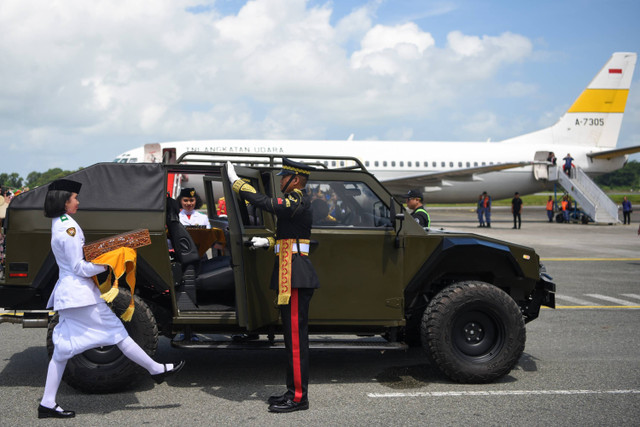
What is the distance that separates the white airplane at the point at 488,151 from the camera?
29.4 metres

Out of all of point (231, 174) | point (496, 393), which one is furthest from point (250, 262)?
point (496, 393)

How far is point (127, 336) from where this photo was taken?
188 inches

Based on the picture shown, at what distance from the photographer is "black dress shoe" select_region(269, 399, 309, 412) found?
4.77 metres

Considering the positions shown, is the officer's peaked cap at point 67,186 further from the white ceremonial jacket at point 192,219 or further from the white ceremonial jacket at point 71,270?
the white ceremonial jacket at point 192,219

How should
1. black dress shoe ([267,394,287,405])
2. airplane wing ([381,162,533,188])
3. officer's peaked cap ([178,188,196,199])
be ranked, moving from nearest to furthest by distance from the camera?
A: black dress shoe ([267,394,287,405]), officer's peaked cap ([178,188,196,199]), airplane wing ([381,162,533,188])

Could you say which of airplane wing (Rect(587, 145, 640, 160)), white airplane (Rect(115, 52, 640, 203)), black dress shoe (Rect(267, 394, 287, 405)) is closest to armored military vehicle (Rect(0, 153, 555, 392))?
black dress shoe (Rect(267, 394, 287, 405))

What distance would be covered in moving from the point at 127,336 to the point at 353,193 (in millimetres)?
2234

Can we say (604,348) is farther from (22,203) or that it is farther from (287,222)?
(22,203)

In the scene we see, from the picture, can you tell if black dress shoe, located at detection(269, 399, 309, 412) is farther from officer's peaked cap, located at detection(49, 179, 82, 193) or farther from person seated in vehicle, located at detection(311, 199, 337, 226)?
officer's peaked cap, located at detection(49, 179, 82, 193)

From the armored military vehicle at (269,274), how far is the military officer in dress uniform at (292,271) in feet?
1.05

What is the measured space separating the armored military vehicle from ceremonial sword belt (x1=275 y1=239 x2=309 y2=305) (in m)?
0.31

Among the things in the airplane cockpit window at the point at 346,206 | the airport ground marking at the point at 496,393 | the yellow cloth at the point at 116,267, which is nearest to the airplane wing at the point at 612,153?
the airport ground marking at the point at 496,393

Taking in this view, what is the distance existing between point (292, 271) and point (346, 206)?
37.6 inches

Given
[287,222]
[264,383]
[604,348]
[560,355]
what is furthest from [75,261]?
[604,348]
